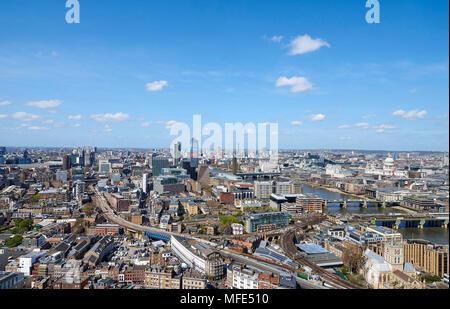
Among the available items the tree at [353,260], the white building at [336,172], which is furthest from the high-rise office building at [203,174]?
the tree at [353,260]

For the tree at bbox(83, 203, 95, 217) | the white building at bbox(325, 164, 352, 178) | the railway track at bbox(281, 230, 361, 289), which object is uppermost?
the white building at bbox(325, 164, 352, 178)

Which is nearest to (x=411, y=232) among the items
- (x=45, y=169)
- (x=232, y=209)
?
(x=232, y=209)

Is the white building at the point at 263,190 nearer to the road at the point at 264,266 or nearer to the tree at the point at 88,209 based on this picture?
the tree at the point at 88,209

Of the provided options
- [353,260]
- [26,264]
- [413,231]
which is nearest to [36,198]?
[26,264]

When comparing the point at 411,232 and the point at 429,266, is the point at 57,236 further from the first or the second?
the point at 411,232

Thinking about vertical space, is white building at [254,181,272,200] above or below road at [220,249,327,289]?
above

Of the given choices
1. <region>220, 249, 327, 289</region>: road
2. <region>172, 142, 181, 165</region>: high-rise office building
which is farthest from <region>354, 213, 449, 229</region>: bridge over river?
<region>172, 142, 181, 165</region>: high-rise office building

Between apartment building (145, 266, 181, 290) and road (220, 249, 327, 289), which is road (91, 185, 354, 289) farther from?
apartment building (145, 266, 181, 290)

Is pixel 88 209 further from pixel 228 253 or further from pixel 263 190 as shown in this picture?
pixel 263 190
